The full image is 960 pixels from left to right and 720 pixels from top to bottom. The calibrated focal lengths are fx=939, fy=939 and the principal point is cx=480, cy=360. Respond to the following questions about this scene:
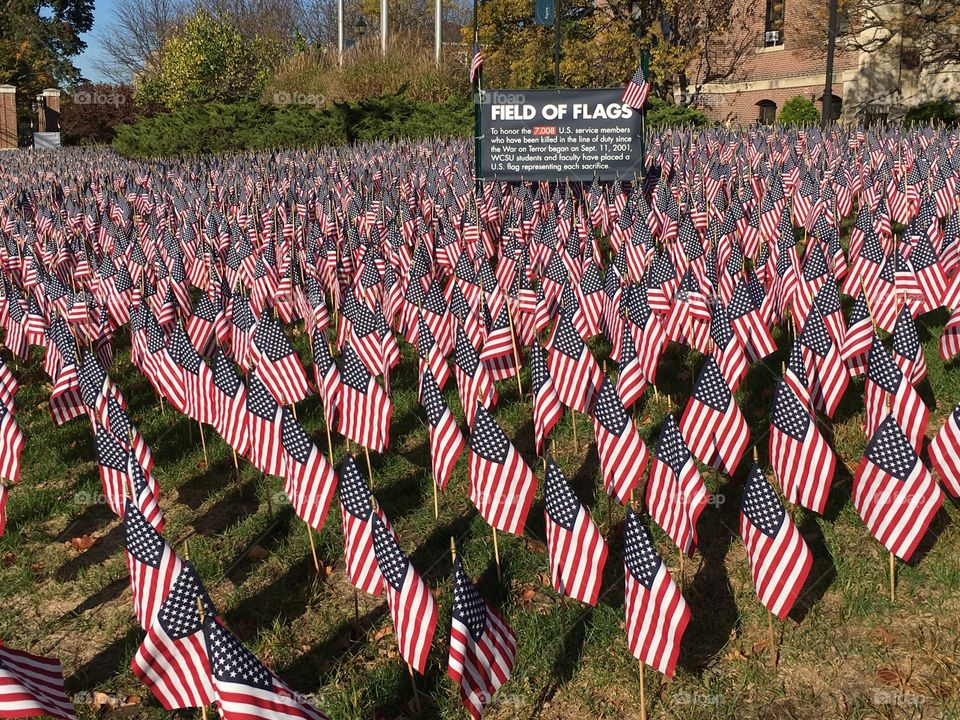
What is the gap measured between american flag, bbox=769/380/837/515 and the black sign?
9484mm

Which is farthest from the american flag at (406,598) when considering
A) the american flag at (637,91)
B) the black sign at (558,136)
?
the american flag at (637,91)

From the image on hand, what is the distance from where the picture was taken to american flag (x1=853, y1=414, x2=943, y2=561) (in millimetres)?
4883

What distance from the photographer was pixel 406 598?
14.4 ft

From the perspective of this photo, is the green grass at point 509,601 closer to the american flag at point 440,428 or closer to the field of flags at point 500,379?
the field of flags at point 500,379

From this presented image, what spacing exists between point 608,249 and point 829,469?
8790mm

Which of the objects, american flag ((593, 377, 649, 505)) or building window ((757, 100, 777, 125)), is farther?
building window ((757, 100, 777, 125))

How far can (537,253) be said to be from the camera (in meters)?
11.6

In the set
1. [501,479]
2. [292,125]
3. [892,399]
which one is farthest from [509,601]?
[292,125]

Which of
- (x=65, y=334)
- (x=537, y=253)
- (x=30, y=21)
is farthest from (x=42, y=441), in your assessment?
(x=30, y=21)

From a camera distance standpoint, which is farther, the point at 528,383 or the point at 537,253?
the point at 537,253

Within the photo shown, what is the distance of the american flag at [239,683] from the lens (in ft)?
11.8

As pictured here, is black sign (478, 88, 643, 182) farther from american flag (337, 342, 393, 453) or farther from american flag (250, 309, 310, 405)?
american flag (337, 342, 393, 453)

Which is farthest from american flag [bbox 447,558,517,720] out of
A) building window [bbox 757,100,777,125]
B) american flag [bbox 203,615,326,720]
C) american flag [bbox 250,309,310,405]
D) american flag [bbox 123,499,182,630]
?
building window [bbox 757,100,777,125]

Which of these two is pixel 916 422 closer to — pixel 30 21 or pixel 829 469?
pixel 829 469
